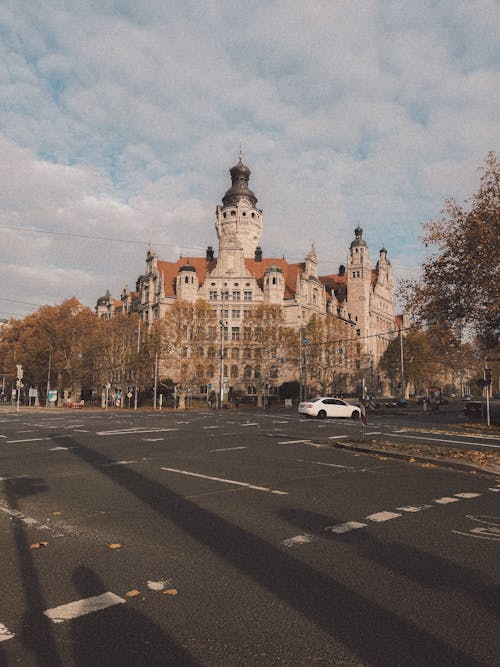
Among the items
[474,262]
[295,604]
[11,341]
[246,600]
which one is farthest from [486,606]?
[11,341]

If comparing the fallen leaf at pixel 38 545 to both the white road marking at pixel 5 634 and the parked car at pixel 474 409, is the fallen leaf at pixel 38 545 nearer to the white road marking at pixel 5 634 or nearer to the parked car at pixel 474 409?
the white road marking at pixel 5 634

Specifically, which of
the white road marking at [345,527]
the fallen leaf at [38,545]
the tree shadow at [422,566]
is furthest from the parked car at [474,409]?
the fallen leaf at [38,545]

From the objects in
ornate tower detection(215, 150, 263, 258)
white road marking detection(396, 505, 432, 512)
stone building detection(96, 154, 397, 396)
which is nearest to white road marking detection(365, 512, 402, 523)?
white road marking detection(396, 505, 432, 512)

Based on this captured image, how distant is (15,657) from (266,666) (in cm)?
167

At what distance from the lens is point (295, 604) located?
4.30m

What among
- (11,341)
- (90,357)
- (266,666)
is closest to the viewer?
(266,666)

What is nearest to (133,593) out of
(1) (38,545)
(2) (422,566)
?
(1) (38,545)

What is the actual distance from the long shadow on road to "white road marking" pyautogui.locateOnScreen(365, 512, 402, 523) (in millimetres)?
1902

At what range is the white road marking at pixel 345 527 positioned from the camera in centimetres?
657

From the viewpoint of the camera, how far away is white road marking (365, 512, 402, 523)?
7156mm

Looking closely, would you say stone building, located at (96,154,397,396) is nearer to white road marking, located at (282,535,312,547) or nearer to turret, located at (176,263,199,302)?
turret, located at (176,263,199,302)

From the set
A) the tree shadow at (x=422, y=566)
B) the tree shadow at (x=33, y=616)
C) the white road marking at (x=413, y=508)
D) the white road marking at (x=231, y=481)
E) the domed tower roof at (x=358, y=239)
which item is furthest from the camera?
the domed tower roof at (x=358, y=239)

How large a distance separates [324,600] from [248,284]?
78888mm

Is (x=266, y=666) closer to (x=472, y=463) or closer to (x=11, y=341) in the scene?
(x=472, y=463)
